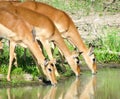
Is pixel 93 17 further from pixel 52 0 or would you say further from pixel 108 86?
pixel 108 86

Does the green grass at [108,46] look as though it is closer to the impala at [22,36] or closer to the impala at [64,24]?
the impala at [64,24]

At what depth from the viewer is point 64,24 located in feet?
53.8

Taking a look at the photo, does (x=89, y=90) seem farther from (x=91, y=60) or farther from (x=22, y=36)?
(x=91, y=60)

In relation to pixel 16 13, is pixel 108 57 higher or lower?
lower

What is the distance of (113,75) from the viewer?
1574 centimetres

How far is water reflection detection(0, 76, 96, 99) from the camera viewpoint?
41.5 feet

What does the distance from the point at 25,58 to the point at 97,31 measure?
428cm

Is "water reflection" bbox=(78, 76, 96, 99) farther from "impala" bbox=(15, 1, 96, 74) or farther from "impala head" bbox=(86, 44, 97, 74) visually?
"impala" bbox=(15, 1, 96, 74)

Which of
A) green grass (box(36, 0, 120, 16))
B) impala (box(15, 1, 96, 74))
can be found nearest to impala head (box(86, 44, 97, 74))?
impala (box(15, 1, 96, 74))

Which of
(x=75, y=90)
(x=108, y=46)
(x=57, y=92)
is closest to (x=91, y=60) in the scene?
(x=108, y=46)

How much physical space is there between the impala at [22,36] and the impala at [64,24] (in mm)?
1952

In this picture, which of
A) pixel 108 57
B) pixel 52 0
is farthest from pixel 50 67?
pixel 52 0

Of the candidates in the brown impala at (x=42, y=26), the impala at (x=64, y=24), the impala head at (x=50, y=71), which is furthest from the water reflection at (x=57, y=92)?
the impala at (x=64, y=24)

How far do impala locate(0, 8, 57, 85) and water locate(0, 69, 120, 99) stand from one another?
0.47 m
